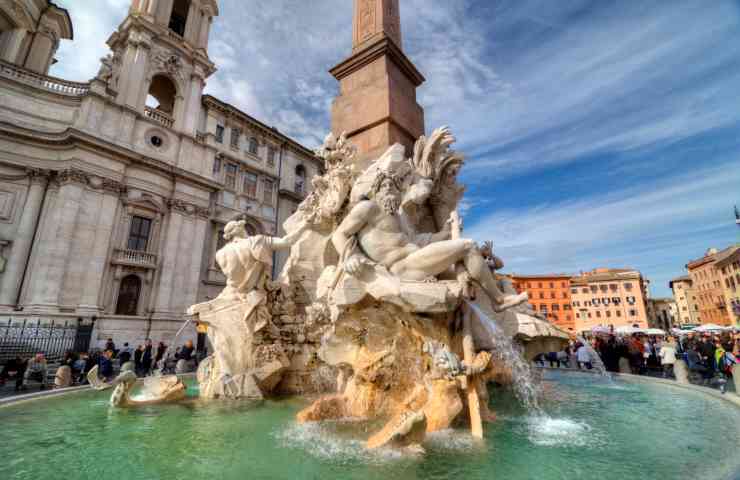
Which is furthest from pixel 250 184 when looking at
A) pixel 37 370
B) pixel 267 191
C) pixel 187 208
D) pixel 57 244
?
pixel 37 370

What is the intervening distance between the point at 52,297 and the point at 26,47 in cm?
1671

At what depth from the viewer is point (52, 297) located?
15.8 meters

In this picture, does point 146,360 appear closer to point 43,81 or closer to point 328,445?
point 328,445

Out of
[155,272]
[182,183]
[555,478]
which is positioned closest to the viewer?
[555,478]

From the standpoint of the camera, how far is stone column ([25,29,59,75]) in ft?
70.1

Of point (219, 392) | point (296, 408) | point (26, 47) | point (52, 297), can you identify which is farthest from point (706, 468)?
point (26, 47)

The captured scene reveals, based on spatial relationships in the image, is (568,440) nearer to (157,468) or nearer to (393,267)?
(393,267)

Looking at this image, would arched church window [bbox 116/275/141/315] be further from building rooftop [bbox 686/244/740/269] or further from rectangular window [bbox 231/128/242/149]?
building rooftop [bbox 686/244/740/269]

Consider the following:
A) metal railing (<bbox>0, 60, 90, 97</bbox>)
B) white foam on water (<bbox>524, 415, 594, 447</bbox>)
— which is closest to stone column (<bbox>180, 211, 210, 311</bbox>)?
metal railing (<bbox>0, 60, 90, 97</bbox>)

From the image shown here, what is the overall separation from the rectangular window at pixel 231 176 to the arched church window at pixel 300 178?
6085 millimetres

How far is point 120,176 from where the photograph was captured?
19188 millimetres

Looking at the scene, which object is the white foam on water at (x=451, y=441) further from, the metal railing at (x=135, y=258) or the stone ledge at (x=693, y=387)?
the metal railing at (x=135, y=258)

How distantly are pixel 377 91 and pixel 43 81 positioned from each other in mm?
22534

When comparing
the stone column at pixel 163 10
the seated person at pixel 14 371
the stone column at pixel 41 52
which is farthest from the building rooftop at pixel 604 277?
the stone column at pixel 41 52
